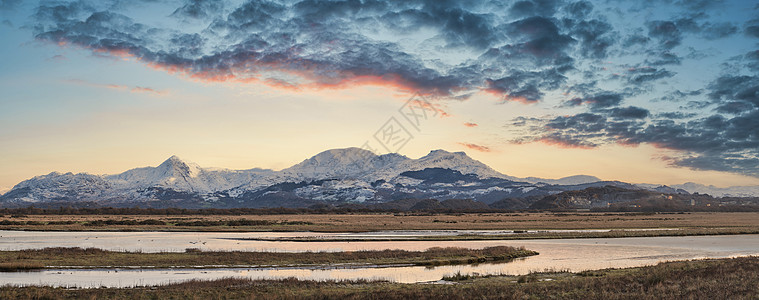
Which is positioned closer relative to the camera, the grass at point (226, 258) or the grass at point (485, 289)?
the grass at point (485, 289)

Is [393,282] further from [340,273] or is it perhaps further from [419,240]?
[419,240]

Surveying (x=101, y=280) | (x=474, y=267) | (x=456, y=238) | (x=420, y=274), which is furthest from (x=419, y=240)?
(x=101, y=280)

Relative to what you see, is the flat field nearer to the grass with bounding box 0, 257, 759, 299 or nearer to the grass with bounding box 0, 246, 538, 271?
the grass with bounding box 0, 246, 538, 271

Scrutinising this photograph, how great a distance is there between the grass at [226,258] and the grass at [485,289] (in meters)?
12.2

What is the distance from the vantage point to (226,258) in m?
48.1

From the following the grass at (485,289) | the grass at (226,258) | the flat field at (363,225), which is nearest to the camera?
the grass at (485,289)

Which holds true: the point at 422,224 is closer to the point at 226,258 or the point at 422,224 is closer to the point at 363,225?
the point at 363,225

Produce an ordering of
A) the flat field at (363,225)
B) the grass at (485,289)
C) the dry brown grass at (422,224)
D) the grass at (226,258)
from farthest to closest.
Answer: the dry brown grass at (422,224), the flat field at (363,225), the grass at (226,258), the grass at (485,289)

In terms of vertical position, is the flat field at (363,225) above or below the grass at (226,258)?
above

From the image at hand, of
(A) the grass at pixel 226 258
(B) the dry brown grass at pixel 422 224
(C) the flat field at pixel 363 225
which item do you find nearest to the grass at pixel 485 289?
(A) the grass at pixel 226 258

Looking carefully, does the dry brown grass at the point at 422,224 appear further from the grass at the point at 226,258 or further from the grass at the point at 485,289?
the grass at the point at 485,289

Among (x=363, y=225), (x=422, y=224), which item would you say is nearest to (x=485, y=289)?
(x=363, y=225)

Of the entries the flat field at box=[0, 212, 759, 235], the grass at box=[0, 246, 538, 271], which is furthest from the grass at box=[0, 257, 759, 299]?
the flat field at box=[0, 212, 759, 235]

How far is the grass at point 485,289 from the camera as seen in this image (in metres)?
27.7
